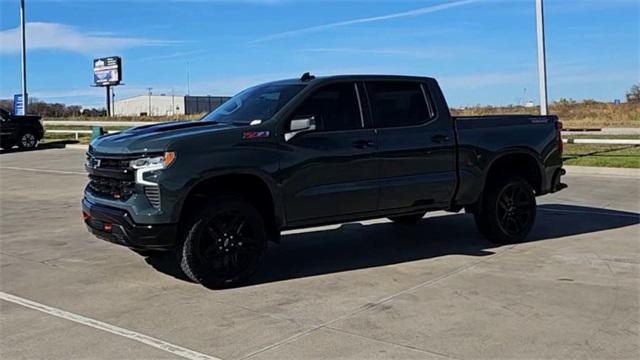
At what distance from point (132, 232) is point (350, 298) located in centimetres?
200

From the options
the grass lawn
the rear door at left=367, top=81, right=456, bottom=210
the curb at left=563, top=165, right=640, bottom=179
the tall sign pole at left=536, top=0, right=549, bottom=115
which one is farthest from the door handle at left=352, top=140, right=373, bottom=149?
the tall sign pole at left=536, top=0, right=549, bottom=115

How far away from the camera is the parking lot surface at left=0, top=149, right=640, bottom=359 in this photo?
4.61 metres

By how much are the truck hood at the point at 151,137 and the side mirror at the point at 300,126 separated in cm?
54

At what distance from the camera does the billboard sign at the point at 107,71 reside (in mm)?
70438

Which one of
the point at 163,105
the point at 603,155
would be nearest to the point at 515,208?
the point at 603,155

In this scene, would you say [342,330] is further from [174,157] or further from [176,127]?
[176,127]

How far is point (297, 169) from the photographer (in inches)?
251

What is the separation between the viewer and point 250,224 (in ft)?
20.5

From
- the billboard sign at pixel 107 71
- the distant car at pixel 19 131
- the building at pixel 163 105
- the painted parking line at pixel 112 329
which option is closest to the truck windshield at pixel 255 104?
the painted parking line at pixel 112 329

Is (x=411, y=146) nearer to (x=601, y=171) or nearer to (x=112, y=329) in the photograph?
(x=112, y=329)

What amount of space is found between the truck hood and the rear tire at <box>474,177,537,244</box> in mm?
3352

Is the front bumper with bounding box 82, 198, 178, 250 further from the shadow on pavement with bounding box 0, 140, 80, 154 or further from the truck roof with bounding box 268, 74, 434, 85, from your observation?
the shadow on pavement with bounding box 0, 140, 80, 154

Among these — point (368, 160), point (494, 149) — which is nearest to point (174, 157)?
point (368, 160)

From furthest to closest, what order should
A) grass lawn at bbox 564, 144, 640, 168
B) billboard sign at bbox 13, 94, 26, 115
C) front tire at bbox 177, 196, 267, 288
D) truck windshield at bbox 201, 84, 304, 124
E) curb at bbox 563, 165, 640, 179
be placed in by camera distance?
billboard sign at bbox 13, 94, 26, 115
grass lawn at bbox 564, 144, 640, 168
curb at bbox 563, 165, 640, 179
truck windshield at bbox 201, 84, 304, 124
front tire at bbox 177, 196, 267, 288
